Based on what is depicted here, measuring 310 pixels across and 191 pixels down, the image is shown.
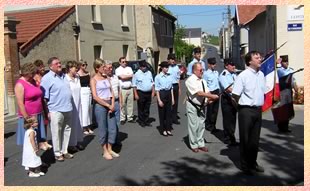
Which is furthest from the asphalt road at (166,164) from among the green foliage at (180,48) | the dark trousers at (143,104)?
the green foliage at (180,48)

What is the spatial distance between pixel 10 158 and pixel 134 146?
2268 millimetres

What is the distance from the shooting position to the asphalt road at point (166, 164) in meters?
5.63

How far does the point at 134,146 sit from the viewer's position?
25.5 feet

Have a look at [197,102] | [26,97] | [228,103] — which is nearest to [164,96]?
[228,103]

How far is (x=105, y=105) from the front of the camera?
6.69 meters

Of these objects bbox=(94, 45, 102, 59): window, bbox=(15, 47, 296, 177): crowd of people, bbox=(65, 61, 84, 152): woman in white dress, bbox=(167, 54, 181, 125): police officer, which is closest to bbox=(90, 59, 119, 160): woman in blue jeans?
bbox=(15, 47, 296, 177): crowd of people

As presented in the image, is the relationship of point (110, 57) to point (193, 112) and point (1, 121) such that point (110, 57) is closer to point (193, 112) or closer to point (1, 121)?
point (193, 112)

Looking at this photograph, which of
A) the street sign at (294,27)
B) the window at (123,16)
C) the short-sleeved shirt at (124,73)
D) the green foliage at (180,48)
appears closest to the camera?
the short-sleeved shirt at (124,73)

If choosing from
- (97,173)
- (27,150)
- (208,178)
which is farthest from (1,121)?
(208,178)

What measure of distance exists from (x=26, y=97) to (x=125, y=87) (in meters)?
4.34

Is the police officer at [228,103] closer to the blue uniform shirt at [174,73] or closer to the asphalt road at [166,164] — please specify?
the asphalt road at [166,164]

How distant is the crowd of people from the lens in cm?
577

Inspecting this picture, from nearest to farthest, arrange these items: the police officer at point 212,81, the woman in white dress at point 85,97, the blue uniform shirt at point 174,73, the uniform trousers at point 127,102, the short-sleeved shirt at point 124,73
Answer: the police officer at point 212,81, the woman in white dress at point 85,97, the blue uniform shirt at point 174,73, the short-sleeved shirt at point 124,73, the uniform trousers at point 127,102

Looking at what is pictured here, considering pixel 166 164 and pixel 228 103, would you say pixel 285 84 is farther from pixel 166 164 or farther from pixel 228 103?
pixel 166 164
